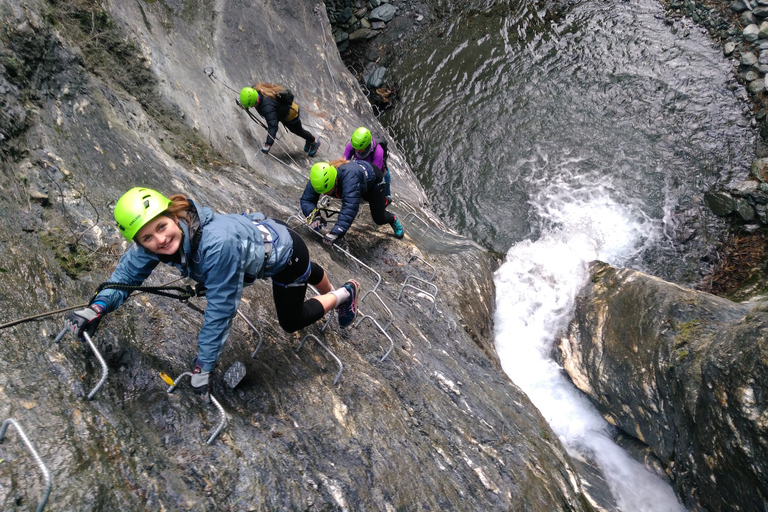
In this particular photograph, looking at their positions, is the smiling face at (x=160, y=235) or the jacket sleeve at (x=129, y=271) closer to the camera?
the smiling face at (x=160, y=235)

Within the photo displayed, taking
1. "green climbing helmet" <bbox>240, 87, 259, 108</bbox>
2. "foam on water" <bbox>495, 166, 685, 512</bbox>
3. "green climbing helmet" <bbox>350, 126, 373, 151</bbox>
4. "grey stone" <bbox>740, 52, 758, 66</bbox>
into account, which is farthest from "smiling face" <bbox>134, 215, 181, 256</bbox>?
"grey stone" <bbox>740, 52, 758, 66</bbox>

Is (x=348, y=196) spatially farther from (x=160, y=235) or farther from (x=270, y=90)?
(x=270, y=90)

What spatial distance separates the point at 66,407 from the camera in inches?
113

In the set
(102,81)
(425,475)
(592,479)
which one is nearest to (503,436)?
(425,475)

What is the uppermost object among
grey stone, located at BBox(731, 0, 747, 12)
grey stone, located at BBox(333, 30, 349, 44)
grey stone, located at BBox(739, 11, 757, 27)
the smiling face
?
grey stone, located at BBox(731, 0, 747, 12)

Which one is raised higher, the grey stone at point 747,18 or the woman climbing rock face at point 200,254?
the grey stone at point 747,18

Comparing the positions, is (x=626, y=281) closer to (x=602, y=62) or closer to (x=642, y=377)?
(x=642, y=377)

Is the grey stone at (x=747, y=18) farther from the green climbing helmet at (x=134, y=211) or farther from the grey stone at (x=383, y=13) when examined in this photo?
the green climbing helmet at (x=134, y=211)

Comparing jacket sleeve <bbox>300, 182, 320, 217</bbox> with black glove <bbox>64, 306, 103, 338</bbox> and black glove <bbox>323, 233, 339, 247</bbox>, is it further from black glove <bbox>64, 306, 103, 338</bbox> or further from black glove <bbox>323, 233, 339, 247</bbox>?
black glove <bbox>64, 306, 103, 338</bbox>

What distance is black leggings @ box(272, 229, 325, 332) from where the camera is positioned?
4113mm

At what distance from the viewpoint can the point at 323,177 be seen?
630 cm

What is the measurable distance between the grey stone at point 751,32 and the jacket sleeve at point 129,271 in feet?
59.4

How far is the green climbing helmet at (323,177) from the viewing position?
630 cm

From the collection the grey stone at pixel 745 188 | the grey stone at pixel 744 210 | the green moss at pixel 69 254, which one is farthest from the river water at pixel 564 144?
the green moss at pixel 69 254
